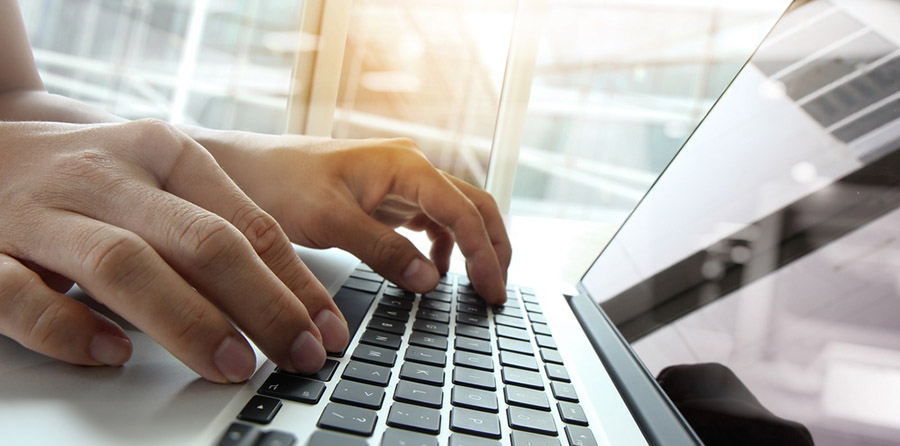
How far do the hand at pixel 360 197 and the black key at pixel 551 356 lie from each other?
144 millimetres

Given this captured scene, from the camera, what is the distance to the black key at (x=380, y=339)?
41 cm

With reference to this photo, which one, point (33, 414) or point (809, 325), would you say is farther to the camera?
point (809, 325)

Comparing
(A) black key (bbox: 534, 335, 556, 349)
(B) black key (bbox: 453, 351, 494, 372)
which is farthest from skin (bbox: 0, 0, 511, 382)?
(A) black key (bbox: 534, 335, 556, 349)

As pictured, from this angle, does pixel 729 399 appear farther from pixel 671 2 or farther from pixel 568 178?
pixel 568 178

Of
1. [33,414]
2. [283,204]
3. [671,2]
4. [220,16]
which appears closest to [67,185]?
[33,414]

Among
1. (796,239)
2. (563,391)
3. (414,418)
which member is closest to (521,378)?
(563,391)

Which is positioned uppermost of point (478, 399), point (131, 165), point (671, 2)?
point (671, 2)

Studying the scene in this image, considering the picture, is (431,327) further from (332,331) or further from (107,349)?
(107,349)

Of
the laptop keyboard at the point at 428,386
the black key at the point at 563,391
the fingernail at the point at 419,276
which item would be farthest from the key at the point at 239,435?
the fingernail at the point at 419,276

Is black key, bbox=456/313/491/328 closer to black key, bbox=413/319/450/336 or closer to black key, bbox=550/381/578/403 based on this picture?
black key, bbox=413/319/450/336

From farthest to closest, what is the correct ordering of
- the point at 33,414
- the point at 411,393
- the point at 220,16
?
the point at 220,16, the point at 411,393, the point at 33,414

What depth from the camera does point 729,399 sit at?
0.34 meters

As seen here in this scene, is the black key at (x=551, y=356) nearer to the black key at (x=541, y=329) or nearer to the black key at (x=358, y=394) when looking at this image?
the black key at (x=541, y=329)

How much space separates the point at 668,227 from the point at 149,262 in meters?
0.56
